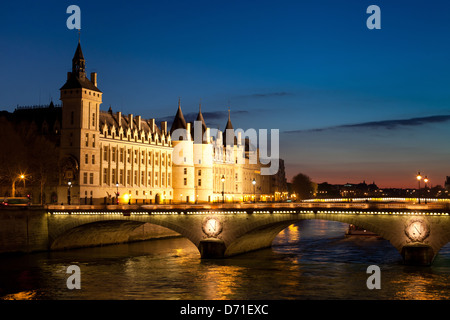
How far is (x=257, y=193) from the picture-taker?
18625 centimetres

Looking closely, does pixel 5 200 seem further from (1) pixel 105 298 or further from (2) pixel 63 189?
(1) pixel 105 298

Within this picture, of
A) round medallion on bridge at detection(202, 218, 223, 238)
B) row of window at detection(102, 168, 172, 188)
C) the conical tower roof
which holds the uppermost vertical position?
the conical tower roof

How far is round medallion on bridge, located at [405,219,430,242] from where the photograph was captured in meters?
54.8

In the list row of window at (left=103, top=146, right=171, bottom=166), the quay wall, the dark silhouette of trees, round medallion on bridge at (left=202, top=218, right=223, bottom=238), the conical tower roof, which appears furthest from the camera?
the conical tower roof

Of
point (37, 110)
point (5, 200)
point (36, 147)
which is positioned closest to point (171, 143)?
point (37, 110)

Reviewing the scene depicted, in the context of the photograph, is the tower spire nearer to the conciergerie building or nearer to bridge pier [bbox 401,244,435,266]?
the conciergerie building

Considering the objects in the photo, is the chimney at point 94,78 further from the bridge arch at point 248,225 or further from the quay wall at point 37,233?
the bridge arch at point 248,225

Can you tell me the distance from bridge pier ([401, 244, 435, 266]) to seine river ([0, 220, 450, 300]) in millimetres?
934

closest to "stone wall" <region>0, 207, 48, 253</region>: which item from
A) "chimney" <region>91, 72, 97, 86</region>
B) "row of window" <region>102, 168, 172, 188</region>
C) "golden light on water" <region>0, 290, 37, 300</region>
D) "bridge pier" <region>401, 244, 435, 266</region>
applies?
"golden light on water" <region>0, 290, 37, 300</region>

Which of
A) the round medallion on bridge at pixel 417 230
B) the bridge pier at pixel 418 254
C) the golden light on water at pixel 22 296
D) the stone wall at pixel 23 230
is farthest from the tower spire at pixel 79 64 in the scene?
the bridge pier at pixel 418 254

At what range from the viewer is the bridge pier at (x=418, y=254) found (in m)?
55.0

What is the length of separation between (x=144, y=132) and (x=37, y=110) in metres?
22.3

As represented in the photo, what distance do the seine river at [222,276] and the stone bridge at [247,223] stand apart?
2.03 metres

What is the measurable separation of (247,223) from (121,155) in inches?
2126
